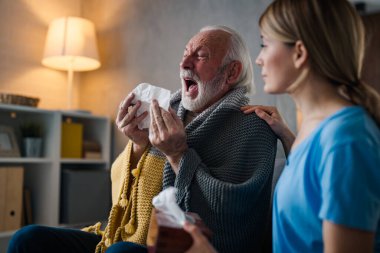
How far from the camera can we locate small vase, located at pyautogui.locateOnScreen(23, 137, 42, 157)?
2.51m

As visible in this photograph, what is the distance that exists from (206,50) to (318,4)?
0.62 metres

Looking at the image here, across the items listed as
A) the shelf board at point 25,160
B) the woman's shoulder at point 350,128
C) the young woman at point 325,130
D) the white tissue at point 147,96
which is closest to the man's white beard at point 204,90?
the white tissue at point 147,96

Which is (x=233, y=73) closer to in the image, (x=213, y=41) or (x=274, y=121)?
(x=213, y=41)

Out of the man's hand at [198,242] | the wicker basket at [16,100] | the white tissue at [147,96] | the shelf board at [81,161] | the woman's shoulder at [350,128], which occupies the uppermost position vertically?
the wicker basket at [16,100]

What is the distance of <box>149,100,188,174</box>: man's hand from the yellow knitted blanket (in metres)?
0.11

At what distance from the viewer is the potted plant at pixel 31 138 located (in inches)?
98.7

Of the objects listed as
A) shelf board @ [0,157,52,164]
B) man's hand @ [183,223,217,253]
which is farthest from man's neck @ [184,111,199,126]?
shelf board @ [0,157,52,164]

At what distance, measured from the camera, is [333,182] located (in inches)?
24.8

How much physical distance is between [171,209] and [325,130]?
0.99 ft

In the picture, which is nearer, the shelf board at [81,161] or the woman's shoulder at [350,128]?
the woman's shoulder at [350,128]

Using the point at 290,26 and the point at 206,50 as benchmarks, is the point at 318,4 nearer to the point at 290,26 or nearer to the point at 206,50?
the point at 290,26

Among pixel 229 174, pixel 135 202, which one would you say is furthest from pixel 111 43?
pixel 229 174

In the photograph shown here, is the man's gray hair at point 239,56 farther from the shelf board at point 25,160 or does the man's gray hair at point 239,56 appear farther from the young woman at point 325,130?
the shelf board at point 25,160

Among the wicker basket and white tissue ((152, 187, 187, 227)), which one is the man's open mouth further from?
the wicker basket
